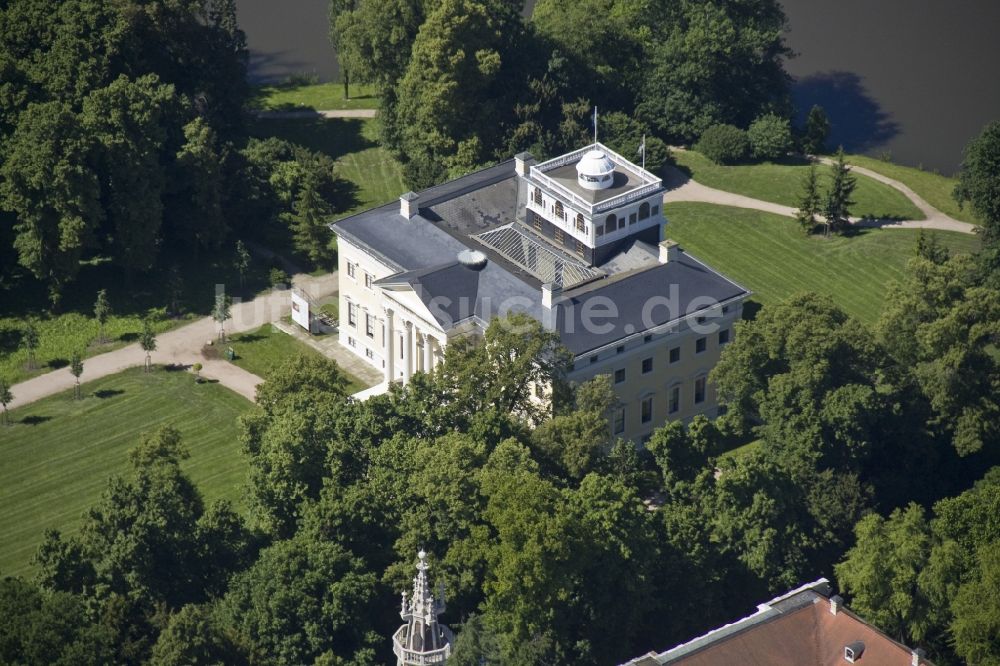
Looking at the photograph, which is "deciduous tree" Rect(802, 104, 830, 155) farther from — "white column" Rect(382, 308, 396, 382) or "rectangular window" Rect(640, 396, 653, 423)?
"white column" Rect(382, 308, 396, 382)

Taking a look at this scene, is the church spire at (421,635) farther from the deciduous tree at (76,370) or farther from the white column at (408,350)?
the deciduous tree at (76,370)

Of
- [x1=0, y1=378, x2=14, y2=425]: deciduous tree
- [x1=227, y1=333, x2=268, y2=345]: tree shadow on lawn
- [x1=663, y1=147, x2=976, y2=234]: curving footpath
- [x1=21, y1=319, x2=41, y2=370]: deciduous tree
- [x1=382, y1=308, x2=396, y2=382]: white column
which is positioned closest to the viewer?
[x1=0, y1=378, x2=14, y2=425]: deciduous tree

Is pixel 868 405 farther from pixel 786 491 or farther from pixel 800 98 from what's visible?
pixel 800 98

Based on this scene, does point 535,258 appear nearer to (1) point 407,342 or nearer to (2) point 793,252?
(1) point 407,342

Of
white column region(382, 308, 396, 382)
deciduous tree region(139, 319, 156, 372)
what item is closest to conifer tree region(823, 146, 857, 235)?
white column region(382, 308, 396, 382)

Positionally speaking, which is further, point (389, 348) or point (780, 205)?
point (780, 205)

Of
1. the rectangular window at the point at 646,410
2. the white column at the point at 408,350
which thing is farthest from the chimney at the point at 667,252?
the white column at the point at 408,350

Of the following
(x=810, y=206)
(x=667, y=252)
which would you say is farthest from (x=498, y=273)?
(x=810, y=206)
